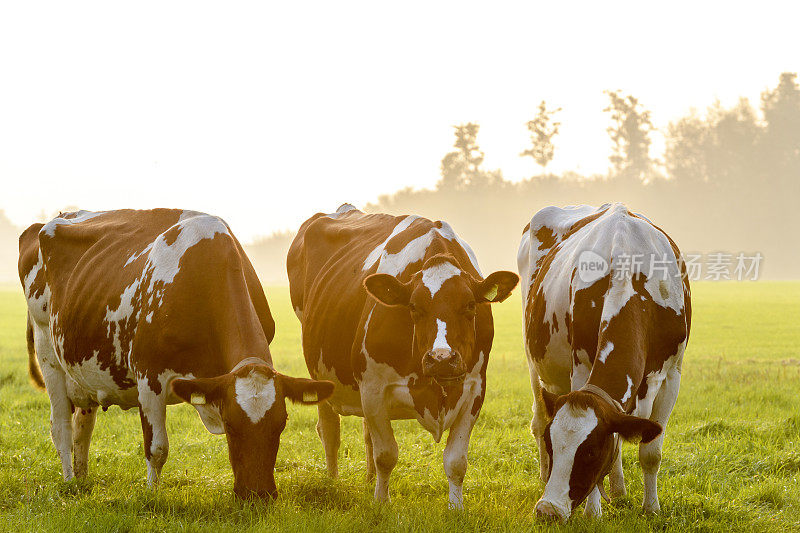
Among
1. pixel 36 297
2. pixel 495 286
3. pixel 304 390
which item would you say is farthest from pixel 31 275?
pixel 495 286

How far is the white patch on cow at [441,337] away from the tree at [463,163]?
7246cm

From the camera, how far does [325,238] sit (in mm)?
9352

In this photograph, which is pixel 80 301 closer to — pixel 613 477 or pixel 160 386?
pixel 160 386

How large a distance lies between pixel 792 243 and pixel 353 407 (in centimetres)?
8574

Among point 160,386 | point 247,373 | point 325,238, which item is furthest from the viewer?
point 325,238

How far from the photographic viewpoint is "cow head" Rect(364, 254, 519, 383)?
19.4ft

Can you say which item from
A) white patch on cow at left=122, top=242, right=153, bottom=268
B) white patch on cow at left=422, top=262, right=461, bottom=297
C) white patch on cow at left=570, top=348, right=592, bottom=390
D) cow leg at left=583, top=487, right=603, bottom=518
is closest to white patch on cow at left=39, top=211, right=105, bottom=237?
white patch on cow at left=122, top=242, right=153, bottom=268

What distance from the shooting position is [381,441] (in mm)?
6859

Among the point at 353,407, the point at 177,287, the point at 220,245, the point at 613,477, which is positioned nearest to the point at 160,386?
A: the point at 177,287

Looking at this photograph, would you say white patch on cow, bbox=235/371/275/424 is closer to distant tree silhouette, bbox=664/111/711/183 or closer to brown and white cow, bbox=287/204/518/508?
brown and white cow, bbox=287/204/518/508

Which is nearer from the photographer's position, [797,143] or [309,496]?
[309,496]

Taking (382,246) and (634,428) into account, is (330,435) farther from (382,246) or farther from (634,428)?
(634,428)

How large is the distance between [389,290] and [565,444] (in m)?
1.85

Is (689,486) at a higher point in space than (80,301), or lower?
lower
